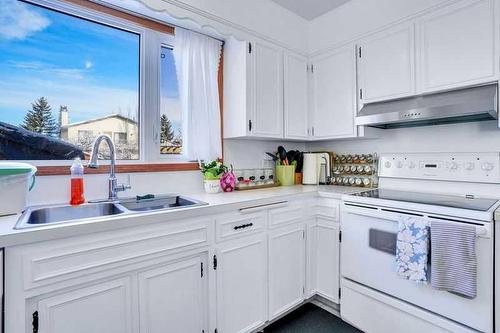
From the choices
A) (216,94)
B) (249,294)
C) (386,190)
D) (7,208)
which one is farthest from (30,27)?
(386,190)

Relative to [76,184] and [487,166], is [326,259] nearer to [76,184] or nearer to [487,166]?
[487,166]

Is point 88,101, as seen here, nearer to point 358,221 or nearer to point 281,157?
point 281,157

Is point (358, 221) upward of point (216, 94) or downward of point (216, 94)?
downward

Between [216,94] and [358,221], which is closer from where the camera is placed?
[358,221]

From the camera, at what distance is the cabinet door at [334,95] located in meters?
2.18

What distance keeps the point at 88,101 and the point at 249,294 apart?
1641mm

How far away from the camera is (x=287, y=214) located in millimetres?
1872

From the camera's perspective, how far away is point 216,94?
2119 millimetres

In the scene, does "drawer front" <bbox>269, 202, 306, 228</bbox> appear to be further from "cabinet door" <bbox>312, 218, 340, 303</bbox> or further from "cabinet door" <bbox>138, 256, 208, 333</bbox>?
"cabinet door" <bbox>138, 256, 208, 333</bbox>

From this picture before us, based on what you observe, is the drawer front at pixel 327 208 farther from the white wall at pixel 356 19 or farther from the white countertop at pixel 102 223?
the white wall at pixel 356 19

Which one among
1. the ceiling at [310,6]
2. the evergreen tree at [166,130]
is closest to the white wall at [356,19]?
the ceiling at [310,6]

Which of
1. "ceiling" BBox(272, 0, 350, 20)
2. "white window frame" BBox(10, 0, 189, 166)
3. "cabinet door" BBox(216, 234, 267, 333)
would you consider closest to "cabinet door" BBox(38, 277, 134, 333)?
"cabinet door" BBox(216, 234, 267, 333)

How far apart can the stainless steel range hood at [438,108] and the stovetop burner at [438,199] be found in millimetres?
526

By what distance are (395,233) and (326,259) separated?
0.61 metres
